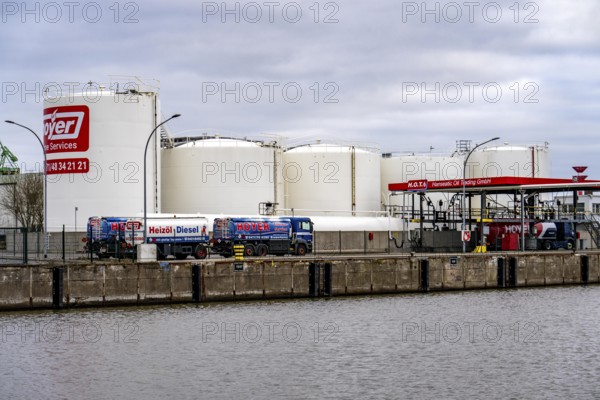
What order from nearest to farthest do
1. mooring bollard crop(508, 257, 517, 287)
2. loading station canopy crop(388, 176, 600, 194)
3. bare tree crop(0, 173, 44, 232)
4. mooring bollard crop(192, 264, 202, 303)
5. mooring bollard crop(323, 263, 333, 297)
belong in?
mooring bollard crop(192, 264, 202, 303)
mooring bollard crop(323, 263, 333, 297)
mooring bollard crop(508, 257, 517, 287)
loading station canopy crop(388, 176, 600, 194)
bare tree crop(0, 173, 44, 232)

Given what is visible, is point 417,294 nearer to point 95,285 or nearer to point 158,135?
point 95,285

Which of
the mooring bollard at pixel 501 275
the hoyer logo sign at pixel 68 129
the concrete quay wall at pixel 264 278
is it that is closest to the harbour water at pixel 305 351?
the concrete quay wall at pixel 264 278

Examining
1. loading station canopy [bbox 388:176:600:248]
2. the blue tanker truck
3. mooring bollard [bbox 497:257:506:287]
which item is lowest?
mooring bollard [bbox 497:257:506:287]

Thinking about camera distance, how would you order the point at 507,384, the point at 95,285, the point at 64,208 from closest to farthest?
the point at 507,384, the point at 95,285, the point at 64,208

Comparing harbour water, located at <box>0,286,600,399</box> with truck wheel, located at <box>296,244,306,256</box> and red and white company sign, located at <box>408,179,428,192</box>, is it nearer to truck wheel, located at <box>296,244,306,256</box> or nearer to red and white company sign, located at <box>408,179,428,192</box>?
truck wheel, located at <box>296,244,306,256</box>

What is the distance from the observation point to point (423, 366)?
33.0m

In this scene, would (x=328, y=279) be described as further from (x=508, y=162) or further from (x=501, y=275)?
(x=508, y=162)

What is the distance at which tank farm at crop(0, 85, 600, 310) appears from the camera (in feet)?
163

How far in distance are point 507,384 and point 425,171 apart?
225 feet

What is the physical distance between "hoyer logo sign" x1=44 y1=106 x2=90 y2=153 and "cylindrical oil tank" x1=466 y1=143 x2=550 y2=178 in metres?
47.3

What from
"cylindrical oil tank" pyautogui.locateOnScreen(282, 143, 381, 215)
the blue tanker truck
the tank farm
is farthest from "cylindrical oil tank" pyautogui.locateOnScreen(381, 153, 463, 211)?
the blue tanker truck

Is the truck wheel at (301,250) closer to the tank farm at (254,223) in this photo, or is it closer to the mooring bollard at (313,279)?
the tank farm at (254,223)

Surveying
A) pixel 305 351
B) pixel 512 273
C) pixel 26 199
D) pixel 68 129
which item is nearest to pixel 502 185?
pixel 512 273

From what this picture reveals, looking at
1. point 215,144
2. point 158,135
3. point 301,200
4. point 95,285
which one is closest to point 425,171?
point 301,200
